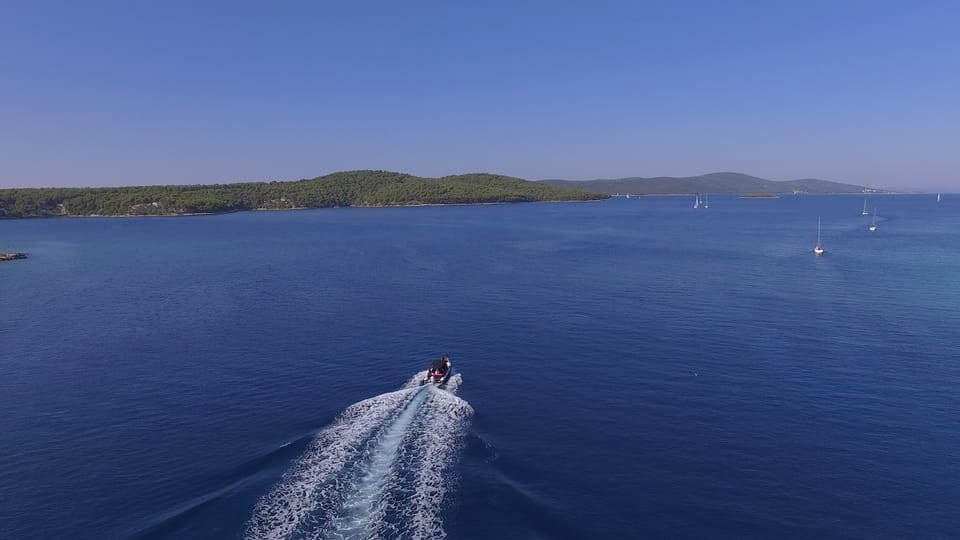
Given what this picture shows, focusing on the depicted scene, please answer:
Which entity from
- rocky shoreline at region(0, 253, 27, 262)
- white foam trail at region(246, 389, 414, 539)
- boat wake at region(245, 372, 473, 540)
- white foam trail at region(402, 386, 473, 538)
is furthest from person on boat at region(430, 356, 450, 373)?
rocky shoreline at region(0, 253, 27, 262)

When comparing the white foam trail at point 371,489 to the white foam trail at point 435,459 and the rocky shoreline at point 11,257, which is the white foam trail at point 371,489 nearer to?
the white foam trail at point 435,459

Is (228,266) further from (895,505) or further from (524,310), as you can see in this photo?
(895,505)

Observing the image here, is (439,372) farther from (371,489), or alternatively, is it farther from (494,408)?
(371,489)

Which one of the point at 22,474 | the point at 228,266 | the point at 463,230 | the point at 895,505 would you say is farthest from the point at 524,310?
the point at 463,230

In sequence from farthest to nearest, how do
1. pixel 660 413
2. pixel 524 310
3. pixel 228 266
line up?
pixel 228 266, pixel 524 310, pixel 660 413

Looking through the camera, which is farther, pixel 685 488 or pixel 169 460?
pixel 169 460

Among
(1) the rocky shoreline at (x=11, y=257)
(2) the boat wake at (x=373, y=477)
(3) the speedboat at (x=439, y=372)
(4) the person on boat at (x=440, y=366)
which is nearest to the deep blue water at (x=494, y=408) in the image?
(2) the boat wake at (x=373, y=477)
